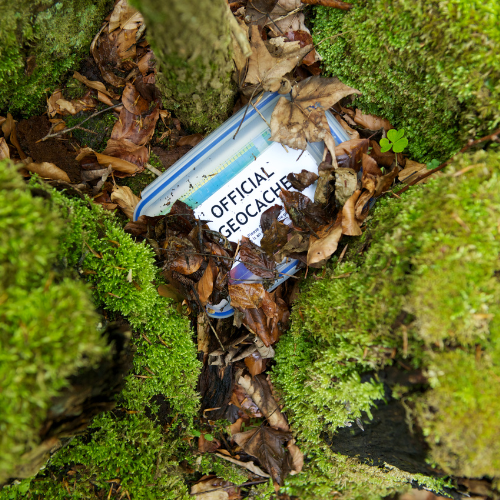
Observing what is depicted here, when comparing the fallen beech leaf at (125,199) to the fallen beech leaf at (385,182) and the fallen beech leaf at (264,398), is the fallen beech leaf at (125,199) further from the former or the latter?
the fallen beech leaf at (385,182)

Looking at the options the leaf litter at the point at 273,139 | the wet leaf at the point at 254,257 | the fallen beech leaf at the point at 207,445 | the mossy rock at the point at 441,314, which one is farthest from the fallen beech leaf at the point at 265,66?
the fallen beech leaf at the point at 207,445

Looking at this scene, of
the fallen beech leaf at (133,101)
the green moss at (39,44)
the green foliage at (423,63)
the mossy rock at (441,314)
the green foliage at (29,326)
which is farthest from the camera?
the fallen beech leaf at (133,101)

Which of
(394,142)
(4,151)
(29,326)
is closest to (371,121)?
(394,142)

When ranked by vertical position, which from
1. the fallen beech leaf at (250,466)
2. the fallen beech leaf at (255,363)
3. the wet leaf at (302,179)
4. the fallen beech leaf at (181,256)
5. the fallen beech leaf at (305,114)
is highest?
the fallen beech leaf at (305,114)

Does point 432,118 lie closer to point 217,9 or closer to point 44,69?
point 217,9

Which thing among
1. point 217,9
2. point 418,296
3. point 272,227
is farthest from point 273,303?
point 217,9

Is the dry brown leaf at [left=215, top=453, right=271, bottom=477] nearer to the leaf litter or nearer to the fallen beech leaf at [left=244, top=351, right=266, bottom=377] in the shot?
the leaf litter
